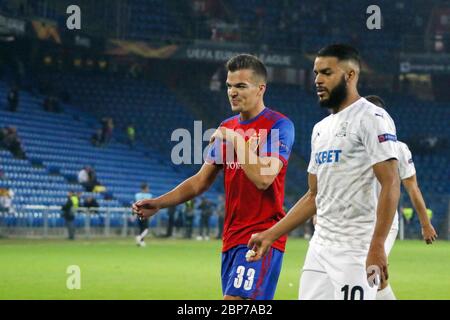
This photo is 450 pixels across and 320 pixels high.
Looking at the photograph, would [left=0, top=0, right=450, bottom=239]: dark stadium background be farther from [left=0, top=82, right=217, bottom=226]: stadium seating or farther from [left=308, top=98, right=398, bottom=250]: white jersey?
[left=308, top=98, right=398, bottom=250]: white jersey

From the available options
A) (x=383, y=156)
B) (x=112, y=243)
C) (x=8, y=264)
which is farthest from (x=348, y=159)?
(x=112, y=243)

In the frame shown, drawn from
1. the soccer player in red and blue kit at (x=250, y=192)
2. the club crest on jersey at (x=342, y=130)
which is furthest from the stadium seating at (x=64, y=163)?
the club crest on jersey at (x=342, y=130)

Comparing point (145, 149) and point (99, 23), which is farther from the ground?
point (99, 23)

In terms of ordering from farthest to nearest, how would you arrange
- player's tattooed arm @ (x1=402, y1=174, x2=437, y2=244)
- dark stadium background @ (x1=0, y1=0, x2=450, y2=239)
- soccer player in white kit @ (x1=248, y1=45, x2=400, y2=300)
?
1. dark stadium background @ (x1=0, y1=0, x2=450, y2=239)
2. player's tattooed arm @ (x1=402, y1=174, x2=437, y2=244)
3. soccer player in white kit @ (x1=248, y1=45, x2=400, y2=300)

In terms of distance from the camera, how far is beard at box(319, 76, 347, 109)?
21.7 ft

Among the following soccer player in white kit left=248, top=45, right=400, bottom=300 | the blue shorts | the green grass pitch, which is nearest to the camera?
soccer player in white kit left=248, top=45, right=400, bottom=300

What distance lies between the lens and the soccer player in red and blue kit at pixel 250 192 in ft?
24.0

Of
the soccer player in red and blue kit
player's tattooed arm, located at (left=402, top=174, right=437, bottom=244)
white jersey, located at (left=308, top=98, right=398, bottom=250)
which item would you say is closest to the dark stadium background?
player's tattooed arm, located at (left=402, top=174, right=437, bottom=244)

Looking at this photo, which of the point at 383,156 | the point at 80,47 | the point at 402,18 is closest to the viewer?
the point at 383,156

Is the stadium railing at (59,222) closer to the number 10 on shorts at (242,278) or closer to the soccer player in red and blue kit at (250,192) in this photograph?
the soccer player in red and blue kit at (250,192)

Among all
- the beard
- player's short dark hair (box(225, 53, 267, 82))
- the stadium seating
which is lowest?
the stadium seating

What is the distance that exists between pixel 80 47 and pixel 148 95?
542cm
